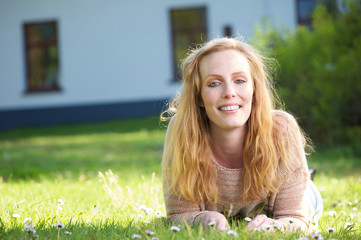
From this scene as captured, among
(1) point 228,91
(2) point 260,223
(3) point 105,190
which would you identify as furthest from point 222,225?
(3) point 105,190

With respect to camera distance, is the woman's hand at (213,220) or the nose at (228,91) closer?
the woman's hand at (213,220)

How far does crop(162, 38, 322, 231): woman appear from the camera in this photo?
2695mm

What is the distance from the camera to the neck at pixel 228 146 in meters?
→ 2.83

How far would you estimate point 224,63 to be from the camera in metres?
2.70

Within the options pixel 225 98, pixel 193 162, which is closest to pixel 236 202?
pixel 193 162

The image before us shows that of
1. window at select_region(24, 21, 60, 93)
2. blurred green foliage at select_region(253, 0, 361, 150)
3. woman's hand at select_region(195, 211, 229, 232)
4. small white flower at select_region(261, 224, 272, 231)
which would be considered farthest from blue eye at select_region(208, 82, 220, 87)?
window at select_region(24, 21, 60, 93)

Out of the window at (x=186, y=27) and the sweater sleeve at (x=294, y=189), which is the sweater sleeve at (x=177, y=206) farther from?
the window at (x=186, y=27)

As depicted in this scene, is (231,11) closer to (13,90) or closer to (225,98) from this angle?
(13,90)

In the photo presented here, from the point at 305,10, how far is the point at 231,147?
12.5m

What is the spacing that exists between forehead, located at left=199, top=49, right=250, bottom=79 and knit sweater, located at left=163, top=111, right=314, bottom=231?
42cm

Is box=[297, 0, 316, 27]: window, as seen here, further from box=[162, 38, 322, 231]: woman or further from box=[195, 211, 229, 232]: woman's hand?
box=[195, 211, 229, 232]: woman's hand

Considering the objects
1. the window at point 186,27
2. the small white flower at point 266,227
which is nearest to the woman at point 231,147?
the small white flower at point 266,227

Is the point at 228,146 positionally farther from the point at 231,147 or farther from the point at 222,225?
the point at 222,225

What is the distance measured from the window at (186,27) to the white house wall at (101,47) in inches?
7.4
